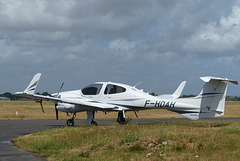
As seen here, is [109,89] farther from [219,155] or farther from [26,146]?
[219,155]

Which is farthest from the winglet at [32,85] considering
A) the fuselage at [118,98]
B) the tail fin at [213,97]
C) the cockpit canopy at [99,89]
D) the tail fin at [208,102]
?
the tail fin at [213,97]

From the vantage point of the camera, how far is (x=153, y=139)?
1045 centimetres

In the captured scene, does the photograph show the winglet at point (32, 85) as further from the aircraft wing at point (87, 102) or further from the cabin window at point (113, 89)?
the cabin window at point (113, 89)

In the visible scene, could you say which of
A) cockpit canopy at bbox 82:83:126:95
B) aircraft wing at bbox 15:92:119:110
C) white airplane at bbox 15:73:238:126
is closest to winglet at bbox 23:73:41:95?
white airplane at bbox 15:73:238:126

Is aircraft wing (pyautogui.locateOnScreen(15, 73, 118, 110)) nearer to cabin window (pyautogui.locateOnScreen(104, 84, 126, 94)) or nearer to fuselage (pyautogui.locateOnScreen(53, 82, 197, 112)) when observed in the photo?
fuselage (pyautogui.locateOnScreen(53, 82, 197, 112))

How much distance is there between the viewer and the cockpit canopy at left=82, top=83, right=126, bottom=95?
19.4 m

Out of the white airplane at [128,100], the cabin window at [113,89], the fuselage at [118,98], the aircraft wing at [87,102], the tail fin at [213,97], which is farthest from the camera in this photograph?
the cabin window at [113,89]

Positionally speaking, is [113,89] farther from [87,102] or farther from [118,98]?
[87,102]

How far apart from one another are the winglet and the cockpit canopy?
11.5 feet

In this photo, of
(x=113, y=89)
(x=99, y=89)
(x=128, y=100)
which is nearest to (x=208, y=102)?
(x=128, y=100)

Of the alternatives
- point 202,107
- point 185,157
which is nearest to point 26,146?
point 185,157

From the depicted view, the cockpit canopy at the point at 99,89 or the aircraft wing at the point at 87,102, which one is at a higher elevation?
the cockpit canopy at the point at 99,89

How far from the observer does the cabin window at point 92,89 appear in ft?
65.2

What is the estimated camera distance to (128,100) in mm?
19047
